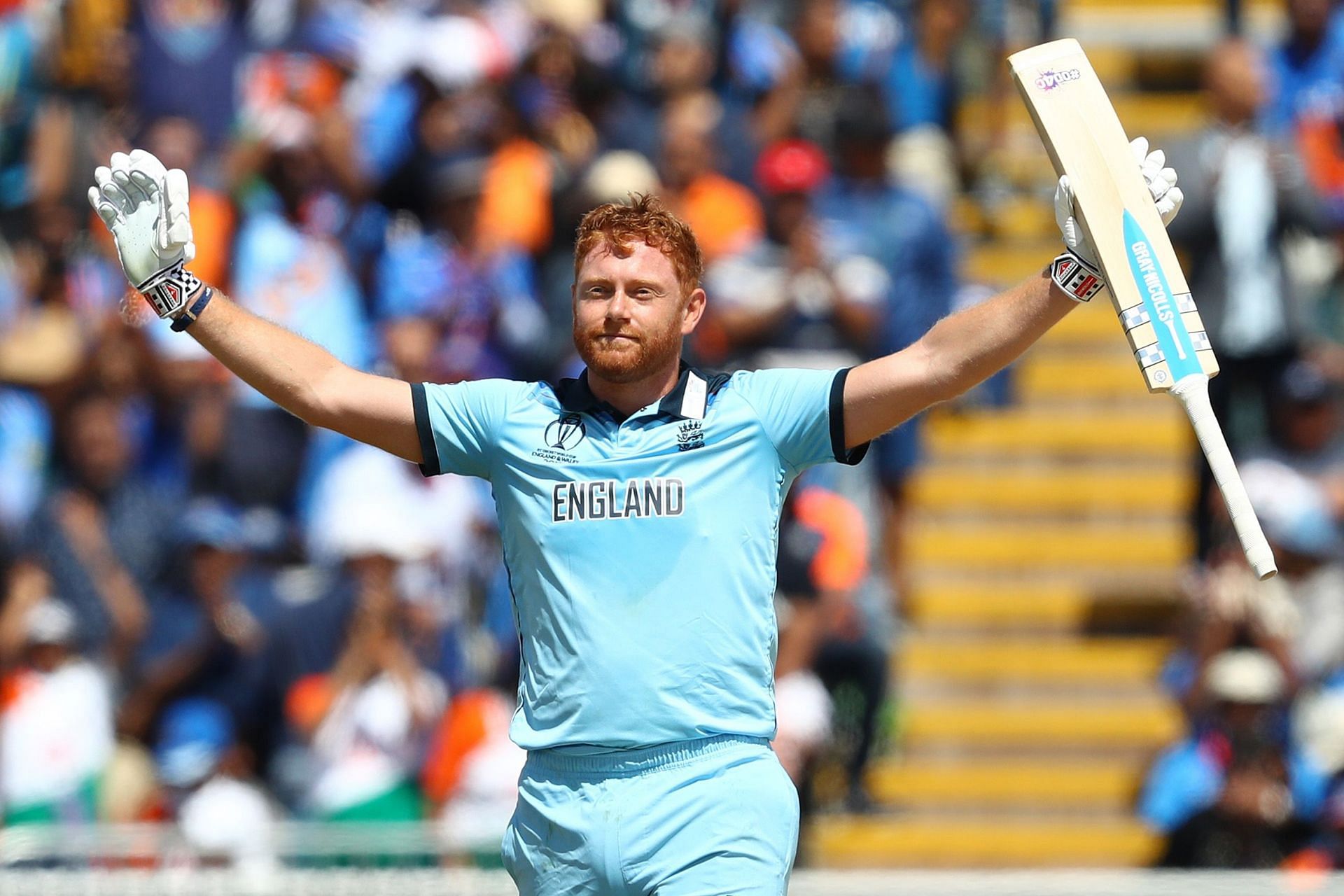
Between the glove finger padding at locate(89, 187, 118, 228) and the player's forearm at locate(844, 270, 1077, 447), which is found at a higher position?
the glove finger padding at locate(89, 187, 118, 228)

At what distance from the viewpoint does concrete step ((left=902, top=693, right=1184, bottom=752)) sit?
10.2m

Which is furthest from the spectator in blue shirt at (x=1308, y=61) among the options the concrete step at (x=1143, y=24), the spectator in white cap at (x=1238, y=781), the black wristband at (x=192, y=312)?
the black wristband at (x=192, y=312)

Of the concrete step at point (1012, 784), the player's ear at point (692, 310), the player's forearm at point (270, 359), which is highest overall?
the player's ear at point (692, 310)

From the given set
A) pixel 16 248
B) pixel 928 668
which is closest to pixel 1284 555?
pixel 928 668

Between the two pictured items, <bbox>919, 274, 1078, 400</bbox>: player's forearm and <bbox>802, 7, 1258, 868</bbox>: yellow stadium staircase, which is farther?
<bbox>802, 7, 1258, 868</bbox>: yellow stadium staircase

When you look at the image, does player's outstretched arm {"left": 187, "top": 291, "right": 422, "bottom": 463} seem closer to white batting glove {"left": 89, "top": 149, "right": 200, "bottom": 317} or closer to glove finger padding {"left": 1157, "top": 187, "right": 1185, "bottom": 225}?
white batting glove {"left": 89, "top": 149, "right": 200, "bottom": 317}

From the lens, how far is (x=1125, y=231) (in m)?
4.98

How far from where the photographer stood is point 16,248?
456 inches

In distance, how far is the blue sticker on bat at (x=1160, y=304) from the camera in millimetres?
4992

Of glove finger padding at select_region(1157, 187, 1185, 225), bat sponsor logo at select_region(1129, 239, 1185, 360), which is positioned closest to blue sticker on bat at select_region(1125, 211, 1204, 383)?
bat sponsor logo at select_region(1129, 239, 1185, 360)

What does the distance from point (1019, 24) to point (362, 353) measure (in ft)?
14.6

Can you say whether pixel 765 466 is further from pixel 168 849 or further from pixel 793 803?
pixel 168 849

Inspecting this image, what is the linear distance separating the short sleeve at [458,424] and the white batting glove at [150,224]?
2.01 ft

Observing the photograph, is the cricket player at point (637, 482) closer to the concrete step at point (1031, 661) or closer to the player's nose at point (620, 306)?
the player's nose at point (620, 306)
